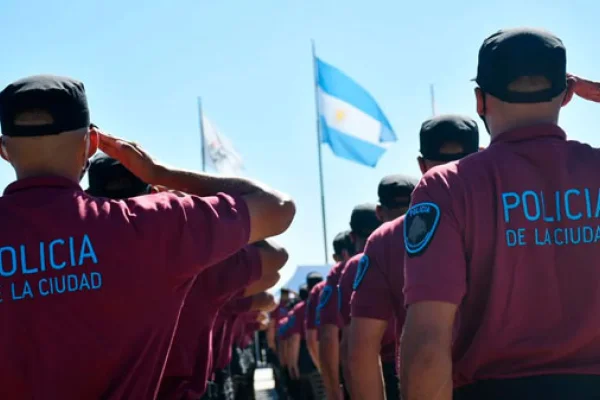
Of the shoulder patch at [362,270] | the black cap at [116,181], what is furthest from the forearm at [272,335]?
the black cap at [116,181]

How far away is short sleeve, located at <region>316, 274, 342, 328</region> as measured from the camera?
7383 millimetres

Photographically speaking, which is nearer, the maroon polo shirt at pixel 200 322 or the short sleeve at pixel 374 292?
the maroon polo shirt at pixel 200 322

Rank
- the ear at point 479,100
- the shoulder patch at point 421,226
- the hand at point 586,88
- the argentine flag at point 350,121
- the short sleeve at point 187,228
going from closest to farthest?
the shoulder patch at point 421,226 < the short sleeve at point 187,228 < the ear at point 479,100 < the hand at point 586,88 < the argentine flag at point 350,121

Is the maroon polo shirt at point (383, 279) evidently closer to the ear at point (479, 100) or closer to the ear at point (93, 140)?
the ear at point (479, 100)

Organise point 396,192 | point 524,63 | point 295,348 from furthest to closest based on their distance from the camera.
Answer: point 295,348 → point 396,192 → point 524,63

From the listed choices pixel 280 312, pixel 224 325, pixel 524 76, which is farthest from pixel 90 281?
pixel 280 312

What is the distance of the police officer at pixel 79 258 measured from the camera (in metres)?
2.58

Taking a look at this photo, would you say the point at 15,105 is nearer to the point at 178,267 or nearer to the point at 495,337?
the point at 178,267

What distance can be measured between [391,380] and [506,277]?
9.94ft

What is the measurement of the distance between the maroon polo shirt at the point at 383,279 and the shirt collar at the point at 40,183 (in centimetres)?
176

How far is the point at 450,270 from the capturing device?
8.21 ft

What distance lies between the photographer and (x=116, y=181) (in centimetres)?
384

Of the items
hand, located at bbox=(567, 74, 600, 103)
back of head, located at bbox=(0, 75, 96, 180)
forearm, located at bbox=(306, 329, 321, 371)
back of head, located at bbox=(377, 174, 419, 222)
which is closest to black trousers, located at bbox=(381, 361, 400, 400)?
back of head, located at bbox=(377, 174, 419, 222)

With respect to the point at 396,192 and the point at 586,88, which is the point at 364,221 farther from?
the point at 586,88
